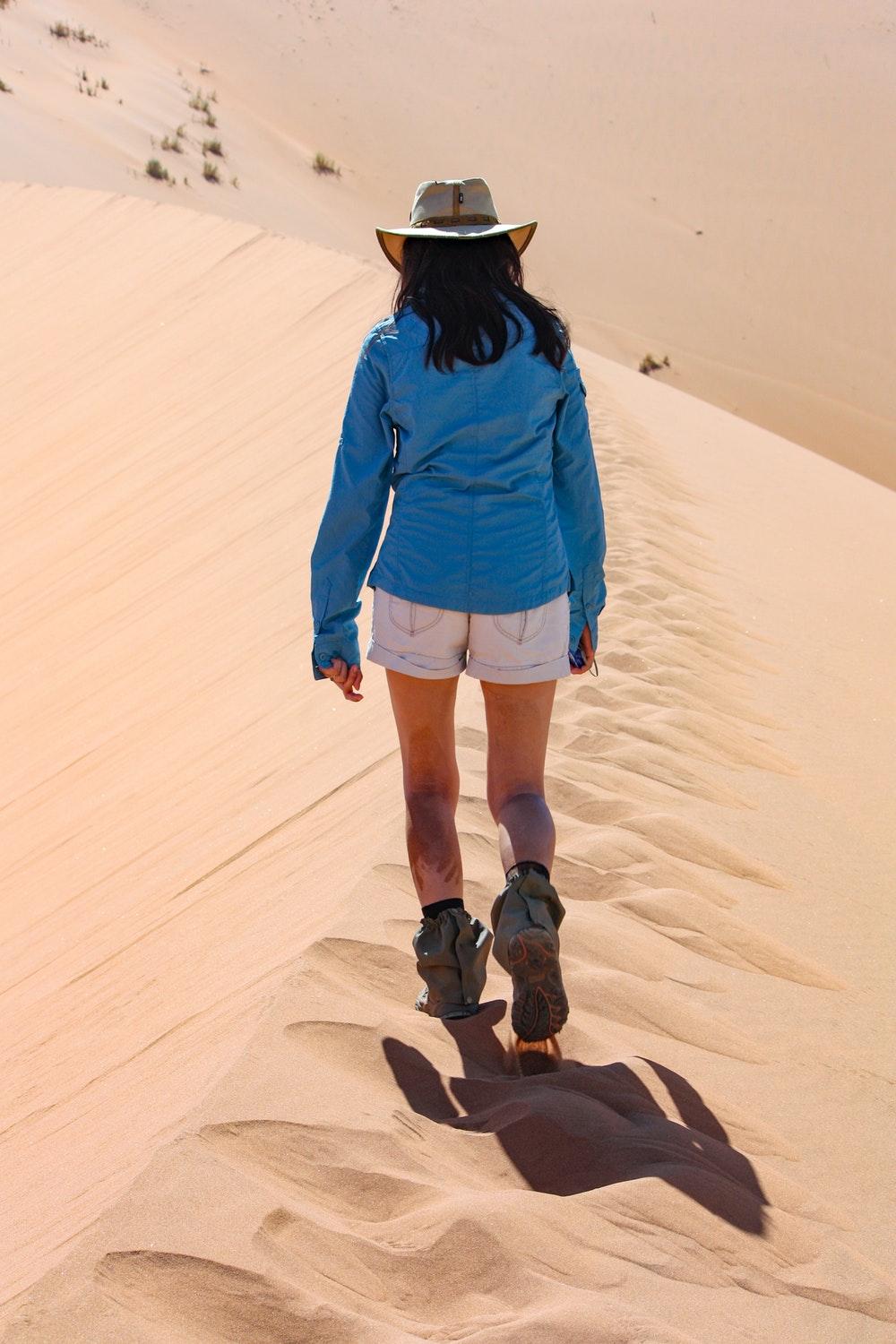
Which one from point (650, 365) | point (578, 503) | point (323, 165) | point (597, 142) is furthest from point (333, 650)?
point (597, 142)

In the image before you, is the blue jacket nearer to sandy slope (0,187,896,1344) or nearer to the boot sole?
the boot sole

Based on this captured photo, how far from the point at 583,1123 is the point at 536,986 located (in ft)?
0.80

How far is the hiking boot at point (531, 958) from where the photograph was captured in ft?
7.41

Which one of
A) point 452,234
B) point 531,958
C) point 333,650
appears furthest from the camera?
point 333,650

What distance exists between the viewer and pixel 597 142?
29109mm

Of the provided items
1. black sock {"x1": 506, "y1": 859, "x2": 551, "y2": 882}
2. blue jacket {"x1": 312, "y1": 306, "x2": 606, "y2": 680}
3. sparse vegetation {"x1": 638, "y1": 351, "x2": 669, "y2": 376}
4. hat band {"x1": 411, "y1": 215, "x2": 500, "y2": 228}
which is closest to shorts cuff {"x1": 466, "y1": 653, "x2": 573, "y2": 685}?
blue jacket {"x1": 312, "y1": 306, "x2": 606, "y2": 680}

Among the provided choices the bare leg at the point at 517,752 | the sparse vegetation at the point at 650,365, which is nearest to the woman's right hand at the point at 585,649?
the bare leg at the point at 517,752

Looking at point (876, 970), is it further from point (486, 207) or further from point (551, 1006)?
point (486, 207)

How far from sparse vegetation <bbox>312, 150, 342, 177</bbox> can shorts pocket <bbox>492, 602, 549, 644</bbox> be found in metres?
26.0

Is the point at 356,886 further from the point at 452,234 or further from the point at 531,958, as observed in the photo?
the point at 452,234

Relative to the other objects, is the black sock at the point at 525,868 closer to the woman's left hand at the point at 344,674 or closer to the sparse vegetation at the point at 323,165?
Result: the woman's left hand at the point at 344,674

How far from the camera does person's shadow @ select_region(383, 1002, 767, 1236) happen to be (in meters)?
2.12

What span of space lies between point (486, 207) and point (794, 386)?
18818mm

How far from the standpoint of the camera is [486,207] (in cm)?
242
